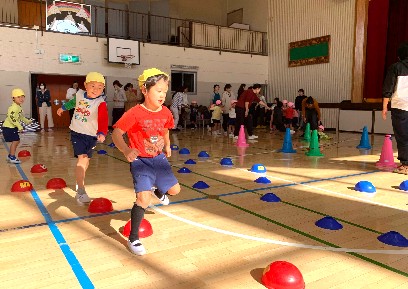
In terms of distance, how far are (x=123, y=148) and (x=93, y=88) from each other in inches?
55.4

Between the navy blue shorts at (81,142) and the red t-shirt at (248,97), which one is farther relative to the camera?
the red t-shirt at (248,97)

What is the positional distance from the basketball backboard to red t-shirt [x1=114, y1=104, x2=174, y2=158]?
12.1 metres

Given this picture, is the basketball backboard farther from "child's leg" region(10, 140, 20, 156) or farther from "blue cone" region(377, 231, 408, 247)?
"blue cone" region(377, 231, 408, 247)

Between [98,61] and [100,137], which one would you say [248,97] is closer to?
[100,137]

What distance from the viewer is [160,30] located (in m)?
17.5

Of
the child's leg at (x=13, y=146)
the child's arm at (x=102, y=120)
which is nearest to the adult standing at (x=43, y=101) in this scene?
the child's leg at (x=13, y=146)

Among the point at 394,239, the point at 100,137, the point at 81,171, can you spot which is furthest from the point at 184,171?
the point at 394,239

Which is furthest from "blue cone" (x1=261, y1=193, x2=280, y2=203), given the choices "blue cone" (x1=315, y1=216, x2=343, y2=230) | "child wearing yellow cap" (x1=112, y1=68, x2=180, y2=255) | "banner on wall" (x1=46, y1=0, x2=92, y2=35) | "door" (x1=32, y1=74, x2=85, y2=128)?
"door" (x1=32, y1=74, x2=85, y2=128)

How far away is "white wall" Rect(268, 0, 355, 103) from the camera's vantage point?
1369 cm

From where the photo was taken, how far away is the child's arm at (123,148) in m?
2.17

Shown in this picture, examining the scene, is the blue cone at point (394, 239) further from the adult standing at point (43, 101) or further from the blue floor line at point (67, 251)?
the adult standing at point (43, 101)

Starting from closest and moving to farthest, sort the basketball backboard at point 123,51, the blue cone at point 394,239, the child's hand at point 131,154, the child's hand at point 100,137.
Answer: the child's hand at point 131,154 → the blue cone at point 394,239 → the child's hand at point 100,137 → the basketball backboard at point 123,51

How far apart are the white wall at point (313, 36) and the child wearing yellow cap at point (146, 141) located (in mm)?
12746

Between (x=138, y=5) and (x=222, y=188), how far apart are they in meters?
15.2
